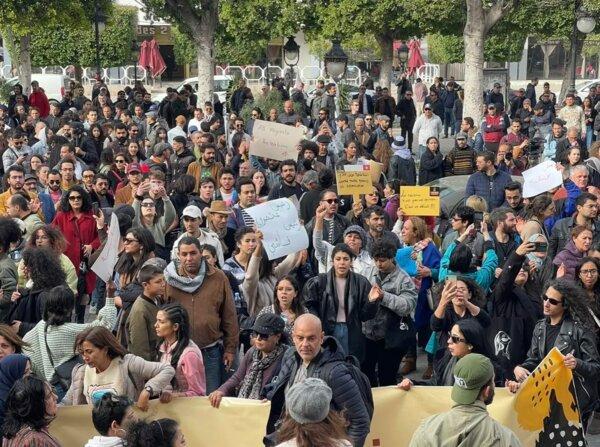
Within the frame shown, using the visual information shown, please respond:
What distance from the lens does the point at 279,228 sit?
9.56 metres

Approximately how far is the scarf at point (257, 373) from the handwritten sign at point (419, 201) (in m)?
4.33

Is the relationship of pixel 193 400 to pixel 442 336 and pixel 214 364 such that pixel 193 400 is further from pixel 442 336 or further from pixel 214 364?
pixel 442 336

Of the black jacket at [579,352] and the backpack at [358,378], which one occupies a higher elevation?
the backpack at [358,378]

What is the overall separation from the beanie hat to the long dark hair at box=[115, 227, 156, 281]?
3855mm

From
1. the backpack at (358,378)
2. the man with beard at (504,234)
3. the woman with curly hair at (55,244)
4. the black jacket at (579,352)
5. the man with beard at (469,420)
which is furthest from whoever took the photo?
the man with beard at (504,234)

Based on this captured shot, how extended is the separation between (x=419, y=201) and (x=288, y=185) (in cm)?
217

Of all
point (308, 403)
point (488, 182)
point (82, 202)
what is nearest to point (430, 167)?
point (488, 182)

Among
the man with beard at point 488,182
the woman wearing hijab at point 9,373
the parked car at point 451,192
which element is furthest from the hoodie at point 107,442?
the man with beard at point 488,182

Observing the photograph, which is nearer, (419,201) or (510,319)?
(510,319)

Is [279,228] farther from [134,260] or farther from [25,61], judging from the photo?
[25,61]

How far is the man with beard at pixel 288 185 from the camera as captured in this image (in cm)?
1290


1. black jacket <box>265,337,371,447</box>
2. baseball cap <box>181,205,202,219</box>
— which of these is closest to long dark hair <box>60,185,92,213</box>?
baseball cap <box>181,205,202,219</box>

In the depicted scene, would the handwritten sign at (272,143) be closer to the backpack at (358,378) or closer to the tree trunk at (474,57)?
the backpack at (358,378)

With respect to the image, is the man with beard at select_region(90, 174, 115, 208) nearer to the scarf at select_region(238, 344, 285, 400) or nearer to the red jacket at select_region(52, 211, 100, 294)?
the red jacket at select_region(52, 211, 100, 294)
